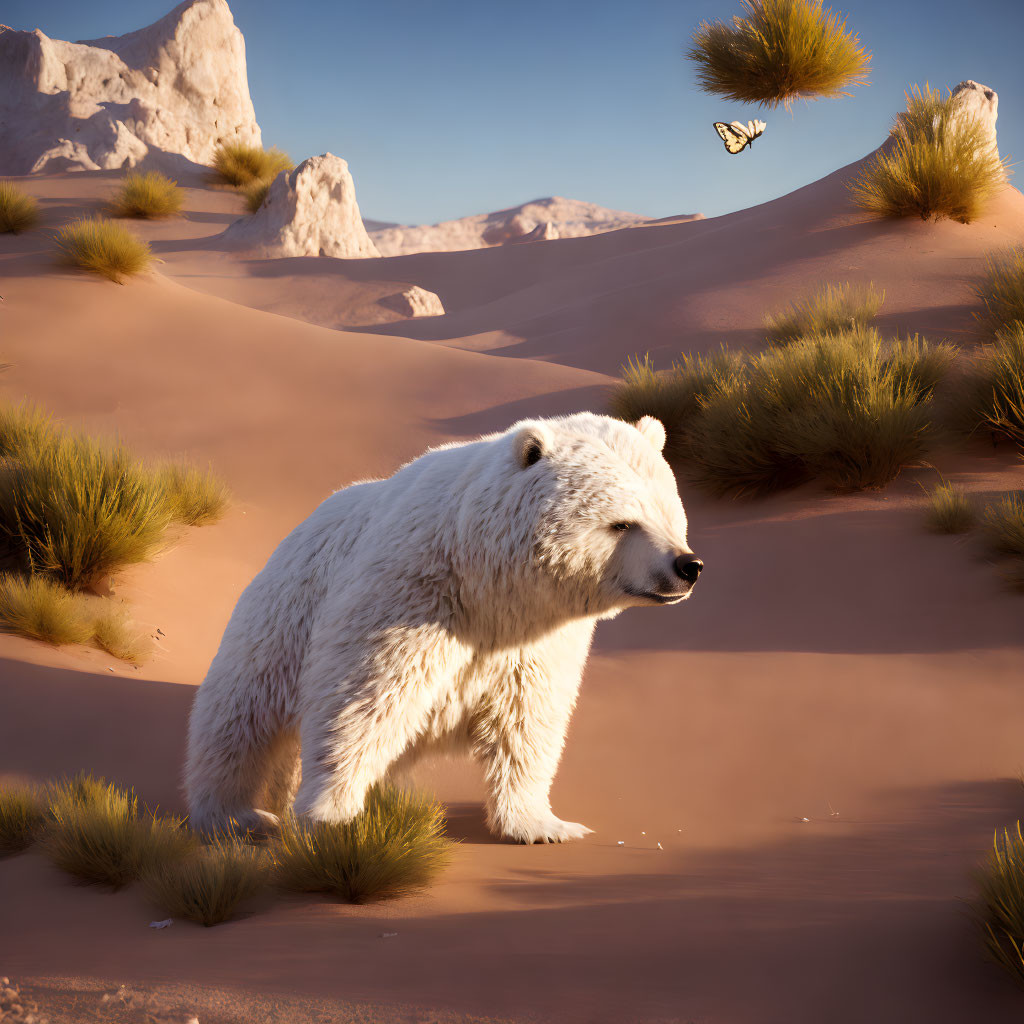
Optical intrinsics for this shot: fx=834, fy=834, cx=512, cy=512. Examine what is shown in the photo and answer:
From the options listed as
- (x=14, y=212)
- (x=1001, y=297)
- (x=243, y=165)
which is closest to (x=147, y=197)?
(x=243, y=165)

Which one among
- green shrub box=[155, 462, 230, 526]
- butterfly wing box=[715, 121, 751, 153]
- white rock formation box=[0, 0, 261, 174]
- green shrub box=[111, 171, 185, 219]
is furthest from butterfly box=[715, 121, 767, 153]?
white rock formation box=[0, 0, 261, 174]

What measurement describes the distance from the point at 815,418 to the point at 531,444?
5.12 metres

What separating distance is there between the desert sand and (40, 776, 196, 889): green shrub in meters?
0.09

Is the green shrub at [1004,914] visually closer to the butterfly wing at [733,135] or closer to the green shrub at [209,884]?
the green shrub at [209,884]

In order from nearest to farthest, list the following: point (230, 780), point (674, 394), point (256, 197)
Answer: point (230, 780)
point (674, 394)
point (256, 197)

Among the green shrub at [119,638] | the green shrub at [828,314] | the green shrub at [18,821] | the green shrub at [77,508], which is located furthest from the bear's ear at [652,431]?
the green shrub at [828,314]

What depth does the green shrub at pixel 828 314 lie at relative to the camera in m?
10.1

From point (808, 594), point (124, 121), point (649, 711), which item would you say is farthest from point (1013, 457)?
point (124, 121)

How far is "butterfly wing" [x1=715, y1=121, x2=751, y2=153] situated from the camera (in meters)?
10.1

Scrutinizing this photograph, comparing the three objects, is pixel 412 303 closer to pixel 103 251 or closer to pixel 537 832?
pixel 103 251

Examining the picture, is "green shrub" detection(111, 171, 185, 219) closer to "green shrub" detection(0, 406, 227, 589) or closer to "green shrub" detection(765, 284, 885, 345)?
"green shrub" detection(0, 406, 227, 589)

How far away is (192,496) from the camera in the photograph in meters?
8.18

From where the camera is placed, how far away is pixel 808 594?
6.33 metres

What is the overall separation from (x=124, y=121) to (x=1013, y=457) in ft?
98.7
